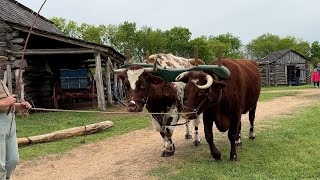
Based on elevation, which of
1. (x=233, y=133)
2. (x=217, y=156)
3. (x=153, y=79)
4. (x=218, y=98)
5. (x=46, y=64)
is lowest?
(x=217, y=156)

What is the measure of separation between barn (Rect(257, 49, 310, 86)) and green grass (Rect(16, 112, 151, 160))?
2664 cm

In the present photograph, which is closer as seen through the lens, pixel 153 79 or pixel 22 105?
pixel 22 105

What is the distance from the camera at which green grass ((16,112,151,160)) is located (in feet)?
31.4

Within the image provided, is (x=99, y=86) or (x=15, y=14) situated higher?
(x=15, y=14)

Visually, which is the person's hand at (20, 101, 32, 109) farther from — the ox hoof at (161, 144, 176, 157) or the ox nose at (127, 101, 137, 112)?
the ox hoof at (161, 144, 176, 157)

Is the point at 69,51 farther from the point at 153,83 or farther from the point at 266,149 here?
the point at 266,149

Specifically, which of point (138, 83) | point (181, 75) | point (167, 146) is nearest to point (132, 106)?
point (138, 83)

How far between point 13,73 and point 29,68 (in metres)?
2.26

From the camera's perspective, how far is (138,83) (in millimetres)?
7105

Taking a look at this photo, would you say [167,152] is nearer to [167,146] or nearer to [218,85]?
[167,146]

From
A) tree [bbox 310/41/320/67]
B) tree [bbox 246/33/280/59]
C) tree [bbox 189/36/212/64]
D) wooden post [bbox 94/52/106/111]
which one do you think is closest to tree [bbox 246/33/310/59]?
tree [bbox 246/33/280/59]

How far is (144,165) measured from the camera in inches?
281

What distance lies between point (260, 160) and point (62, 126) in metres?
7.85

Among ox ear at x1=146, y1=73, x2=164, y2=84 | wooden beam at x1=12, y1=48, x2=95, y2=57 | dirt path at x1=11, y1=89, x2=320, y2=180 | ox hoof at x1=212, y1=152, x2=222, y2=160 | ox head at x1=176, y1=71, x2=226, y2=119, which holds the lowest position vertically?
dirt path at x1=11, y1=89, x2=320, y2=180
